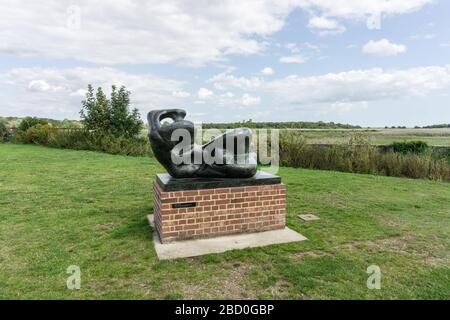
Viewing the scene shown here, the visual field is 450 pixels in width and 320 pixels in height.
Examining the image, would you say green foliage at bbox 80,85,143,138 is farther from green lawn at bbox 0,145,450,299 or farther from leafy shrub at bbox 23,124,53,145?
green lawn at bbox 0,145,450,299

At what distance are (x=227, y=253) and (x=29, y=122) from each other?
22.4 metres

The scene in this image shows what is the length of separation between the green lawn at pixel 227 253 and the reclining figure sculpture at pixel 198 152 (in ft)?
3.24

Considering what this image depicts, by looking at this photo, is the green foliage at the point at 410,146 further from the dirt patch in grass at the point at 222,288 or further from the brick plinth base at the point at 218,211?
the dirt patch in grass at the point at 222,288

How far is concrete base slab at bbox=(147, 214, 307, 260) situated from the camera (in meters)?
3.69

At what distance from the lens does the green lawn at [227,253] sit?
9.59 ft

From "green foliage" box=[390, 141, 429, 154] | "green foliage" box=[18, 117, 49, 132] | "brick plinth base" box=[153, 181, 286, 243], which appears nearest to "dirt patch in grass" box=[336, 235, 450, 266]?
"brick plinth base" box=[153, 181, 286, 243]

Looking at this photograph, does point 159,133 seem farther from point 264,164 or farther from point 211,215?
point 264,164

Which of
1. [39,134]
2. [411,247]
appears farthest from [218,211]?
[39,134]

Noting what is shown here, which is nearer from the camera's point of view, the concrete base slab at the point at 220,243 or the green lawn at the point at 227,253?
the green lawn at the point at 227,253

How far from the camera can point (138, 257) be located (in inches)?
141

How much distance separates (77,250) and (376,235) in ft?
12.3

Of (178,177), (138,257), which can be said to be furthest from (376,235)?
(138,257)

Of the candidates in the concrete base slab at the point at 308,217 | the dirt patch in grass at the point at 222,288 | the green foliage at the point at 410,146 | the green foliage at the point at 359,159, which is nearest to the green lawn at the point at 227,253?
the dirt patch in grass at the point at 222,288

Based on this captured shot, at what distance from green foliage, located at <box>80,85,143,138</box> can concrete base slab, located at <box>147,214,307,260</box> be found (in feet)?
43.8
